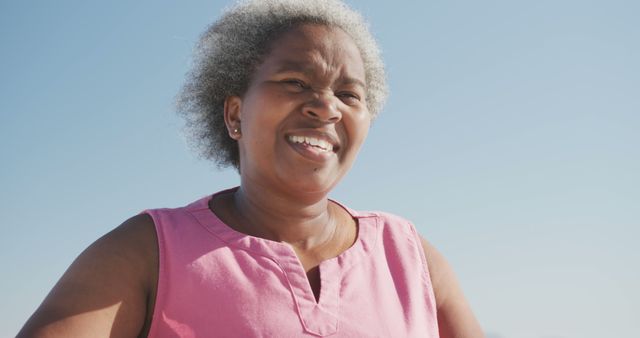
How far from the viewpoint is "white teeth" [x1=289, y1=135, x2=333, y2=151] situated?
109 inches

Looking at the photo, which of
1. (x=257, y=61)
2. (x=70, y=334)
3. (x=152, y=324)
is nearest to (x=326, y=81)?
(x=257, y=61)

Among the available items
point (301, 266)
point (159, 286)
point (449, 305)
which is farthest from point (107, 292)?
point (449, 305)

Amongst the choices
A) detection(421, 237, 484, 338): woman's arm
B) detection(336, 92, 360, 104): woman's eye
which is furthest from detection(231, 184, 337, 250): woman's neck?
detection(421, 237, 484, 338): woman's arm

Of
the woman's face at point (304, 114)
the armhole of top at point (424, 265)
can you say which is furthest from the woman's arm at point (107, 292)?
the armhole of top at point (424, 265)

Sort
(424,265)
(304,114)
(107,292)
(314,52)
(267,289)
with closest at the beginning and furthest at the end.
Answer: (107,292) < (267,289) < (304,114) < (314,52) < (424,265)

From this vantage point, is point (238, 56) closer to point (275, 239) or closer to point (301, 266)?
point (275, 239)

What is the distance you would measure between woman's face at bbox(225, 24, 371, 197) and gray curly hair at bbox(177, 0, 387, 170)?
0.11 metres

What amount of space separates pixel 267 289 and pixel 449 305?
2.94 ft

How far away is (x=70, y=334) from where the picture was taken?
2.24 m

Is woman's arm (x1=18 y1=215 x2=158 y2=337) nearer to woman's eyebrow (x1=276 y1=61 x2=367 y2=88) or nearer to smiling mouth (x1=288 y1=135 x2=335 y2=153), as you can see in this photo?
smiling mouth (x1=288 y1=135 x2=335 y2=153)

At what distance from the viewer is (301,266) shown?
264 cm

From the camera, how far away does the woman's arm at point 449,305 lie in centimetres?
298

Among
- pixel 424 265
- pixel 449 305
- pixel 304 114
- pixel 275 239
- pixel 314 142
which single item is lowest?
pixel 449 305

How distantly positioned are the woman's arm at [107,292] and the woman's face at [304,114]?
21.8 inches
